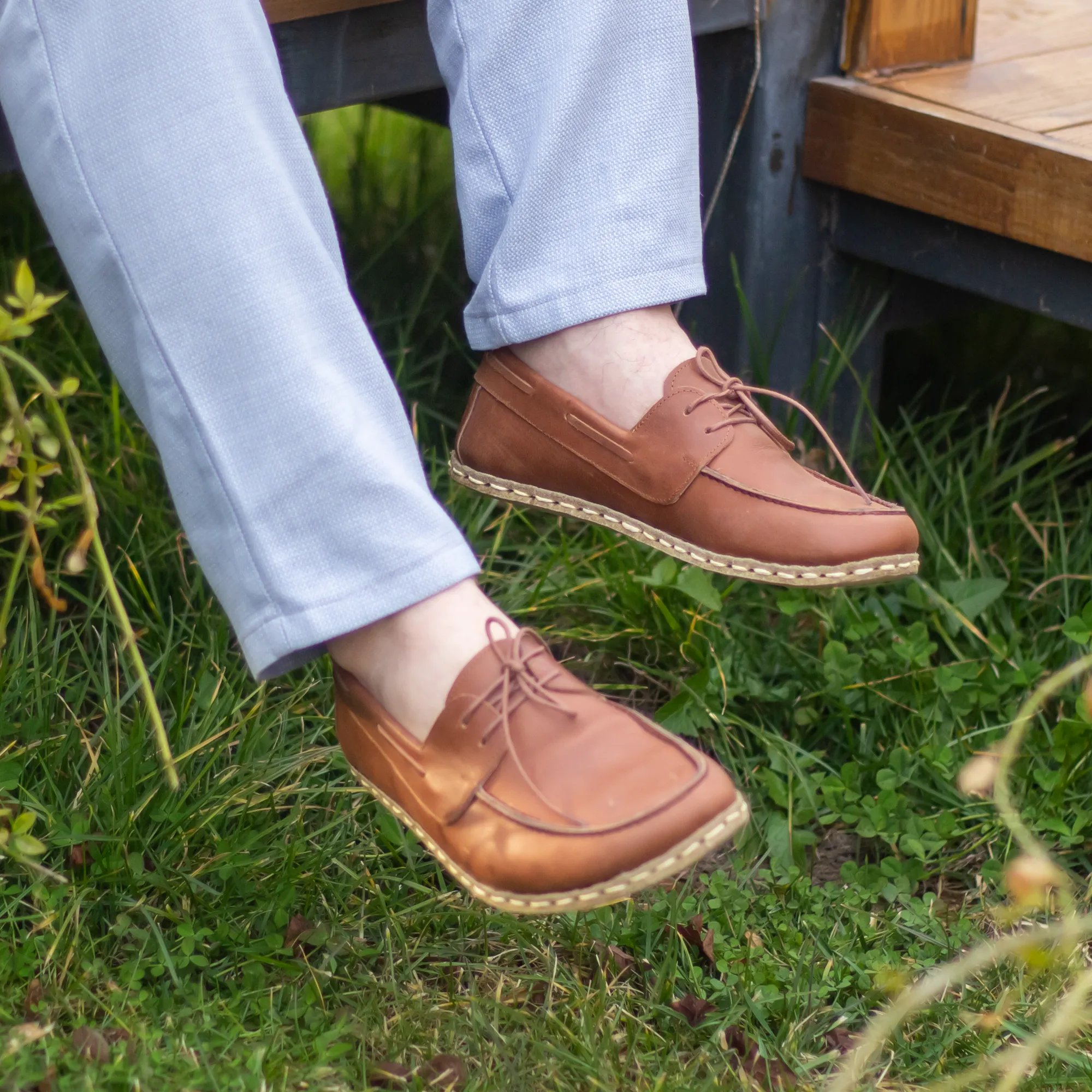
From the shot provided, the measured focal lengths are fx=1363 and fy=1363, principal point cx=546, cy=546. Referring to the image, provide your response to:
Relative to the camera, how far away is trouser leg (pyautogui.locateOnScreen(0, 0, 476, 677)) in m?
1.05

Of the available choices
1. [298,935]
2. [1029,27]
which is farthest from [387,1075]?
[1029,27]

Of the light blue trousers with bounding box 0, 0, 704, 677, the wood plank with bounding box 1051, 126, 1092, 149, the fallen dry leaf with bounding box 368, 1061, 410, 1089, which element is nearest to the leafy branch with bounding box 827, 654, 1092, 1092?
the fallen dry leaf with bounding box 368, 1061, 410, 1089

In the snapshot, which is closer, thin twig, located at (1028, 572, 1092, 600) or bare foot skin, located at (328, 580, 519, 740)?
bare foot skin, located at (328, 580, 519, 740)

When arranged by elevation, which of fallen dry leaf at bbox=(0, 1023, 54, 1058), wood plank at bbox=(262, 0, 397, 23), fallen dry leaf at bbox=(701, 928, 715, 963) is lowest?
fallen dry leaf at bbox=(701, 928, 715, 963)

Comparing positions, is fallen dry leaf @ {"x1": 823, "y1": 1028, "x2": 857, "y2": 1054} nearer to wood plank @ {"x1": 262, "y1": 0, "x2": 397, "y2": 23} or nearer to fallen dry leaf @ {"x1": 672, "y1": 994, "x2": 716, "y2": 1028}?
fallen dry leaf @ {"x1": 672, "y1": 994, "x2": 716, "y2": 1028}

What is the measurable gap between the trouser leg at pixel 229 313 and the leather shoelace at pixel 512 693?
0.23ft

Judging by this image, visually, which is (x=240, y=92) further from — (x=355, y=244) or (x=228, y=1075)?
(x=355, y=244)

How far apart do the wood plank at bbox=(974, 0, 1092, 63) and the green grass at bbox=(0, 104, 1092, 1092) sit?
571mm

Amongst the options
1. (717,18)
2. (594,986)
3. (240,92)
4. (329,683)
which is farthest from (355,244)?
(594,986)

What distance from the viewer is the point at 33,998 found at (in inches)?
45.3

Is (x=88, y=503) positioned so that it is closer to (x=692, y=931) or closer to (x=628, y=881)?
(x=628, y=881)

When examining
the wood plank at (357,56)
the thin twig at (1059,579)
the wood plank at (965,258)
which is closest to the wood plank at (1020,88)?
the wood plank at (965,258)

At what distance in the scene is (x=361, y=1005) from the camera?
121 cm

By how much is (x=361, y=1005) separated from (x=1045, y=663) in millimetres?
950
